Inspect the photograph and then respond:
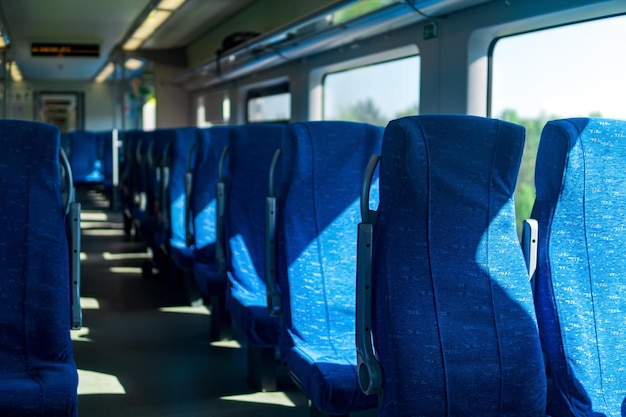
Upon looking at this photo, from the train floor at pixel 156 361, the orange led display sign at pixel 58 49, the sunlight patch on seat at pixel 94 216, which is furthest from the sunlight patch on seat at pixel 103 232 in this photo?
the orange led display sign at pixel 58 49

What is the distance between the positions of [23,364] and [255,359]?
1602 millimetres

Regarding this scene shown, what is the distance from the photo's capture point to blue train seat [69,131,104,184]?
16.6m

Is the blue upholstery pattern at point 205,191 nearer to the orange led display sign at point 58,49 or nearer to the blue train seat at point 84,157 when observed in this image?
the orange led display sign at point 58,49

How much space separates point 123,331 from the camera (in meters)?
5.62

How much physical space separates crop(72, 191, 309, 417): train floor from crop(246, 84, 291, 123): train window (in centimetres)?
281

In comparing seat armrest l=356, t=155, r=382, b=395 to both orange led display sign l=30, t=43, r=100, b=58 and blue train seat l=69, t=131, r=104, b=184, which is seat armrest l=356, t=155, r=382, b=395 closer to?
orange led display sign l=30, t=43, r=100, b=58

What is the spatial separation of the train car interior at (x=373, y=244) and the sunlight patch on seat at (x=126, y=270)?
0.17 feet

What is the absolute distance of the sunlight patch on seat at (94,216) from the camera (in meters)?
13.2

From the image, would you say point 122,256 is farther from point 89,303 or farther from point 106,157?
point 106,157

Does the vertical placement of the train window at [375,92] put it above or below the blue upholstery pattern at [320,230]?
above

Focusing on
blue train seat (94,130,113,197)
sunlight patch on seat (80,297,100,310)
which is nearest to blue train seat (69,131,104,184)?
blue train seat (94,130,113,197)

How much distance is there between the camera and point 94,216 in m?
13.8

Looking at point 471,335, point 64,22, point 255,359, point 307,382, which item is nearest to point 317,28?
point 255,359

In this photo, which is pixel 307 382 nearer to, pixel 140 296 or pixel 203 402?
pixel 203 402
